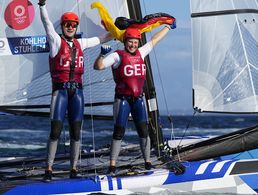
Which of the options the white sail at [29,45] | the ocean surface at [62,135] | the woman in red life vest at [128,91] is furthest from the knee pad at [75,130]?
the white sail at [29,45]

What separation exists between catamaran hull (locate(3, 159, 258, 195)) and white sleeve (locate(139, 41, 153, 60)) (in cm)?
131

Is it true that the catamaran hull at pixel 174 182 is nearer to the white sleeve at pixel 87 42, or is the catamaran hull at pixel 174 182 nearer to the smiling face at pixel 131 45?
the smiling face at pixel 131 45

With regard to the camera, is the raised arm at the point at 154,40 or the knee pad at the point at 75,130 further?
the raised arm at the point at 154,40

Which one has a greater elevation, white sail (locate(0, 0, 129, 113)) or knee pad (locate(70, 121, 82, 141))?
white sail (locate(0, 0, 129, 113))

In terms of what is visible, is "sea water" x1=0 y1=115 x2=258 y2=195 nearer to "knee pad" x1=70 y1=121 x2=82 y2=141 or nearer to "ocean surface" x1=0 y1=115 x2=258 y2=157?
"ocean surface" x1=0 y1=115 x2=258 y2=157

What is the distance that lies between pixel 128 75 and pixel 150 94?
83 cm

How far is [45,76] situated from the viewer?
7.93m

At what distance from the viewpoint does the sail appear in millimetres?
7586

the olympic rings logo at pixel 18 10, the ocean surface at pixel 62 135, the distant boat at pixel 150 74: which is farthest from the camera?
the ocean surface at pixel 62 135

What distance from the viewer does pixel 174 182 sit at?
6504 mm

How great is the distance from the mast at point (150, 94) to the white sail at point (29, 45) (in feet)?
0.63

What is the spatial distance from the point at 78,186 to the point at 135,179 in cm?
60

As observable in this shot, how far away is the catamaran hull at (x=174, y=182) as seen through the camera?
247 inches
